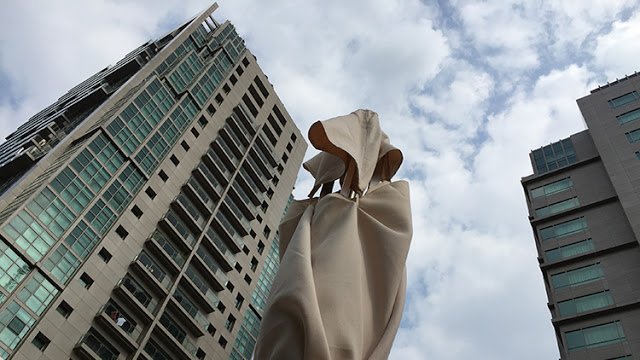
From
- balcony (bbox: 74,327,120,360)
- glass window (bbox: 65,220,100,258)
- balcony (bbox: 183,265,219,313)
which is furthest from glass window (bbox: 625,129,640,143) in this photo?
balcony (bbox: 74,327,120,360)

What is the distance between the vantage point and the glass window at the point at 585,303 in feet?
96.1

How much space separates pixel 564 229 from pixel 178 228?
995 inches

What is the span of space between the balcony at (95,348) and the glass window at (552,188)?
2869 centimetres

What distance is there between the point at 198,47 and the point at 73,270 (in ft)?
92.6

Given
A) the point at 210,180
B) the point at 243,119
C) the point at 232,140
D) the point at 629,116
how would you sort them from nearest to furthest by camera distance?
the point at 629,116, the point at 210,180, the point at 232,140, the point at 243,119

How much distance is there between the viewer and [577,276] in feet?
103

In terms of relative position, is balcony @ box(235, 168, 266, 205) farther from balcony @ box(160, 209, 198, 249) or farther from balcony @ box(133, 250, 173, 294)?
balcony @ box(133, 250, 173, 294)

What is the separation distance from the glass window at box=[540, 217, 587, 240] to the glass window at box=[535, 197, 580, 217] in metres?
1.20

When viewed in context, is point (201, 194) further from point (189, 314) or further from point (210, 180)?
point (189, 314)

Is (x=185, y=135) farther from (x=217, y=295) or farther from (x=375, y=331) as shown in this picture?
(x=375, y=331)

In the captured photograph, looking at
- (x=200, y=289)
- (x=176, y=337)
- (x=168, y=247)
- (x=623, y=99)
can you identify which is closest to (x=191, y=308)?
(x=200, y=289)

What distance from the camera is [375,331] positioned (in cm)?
373

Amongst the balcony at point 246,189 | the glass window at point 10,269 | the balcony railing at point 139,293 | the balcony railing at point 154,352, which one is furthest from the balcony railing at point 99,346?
the balcony at point 246,189

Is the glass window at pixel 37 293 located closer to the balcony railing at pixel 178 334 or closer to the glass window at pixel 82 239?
the glass window at pixel 82 239
